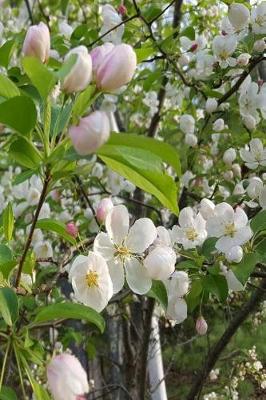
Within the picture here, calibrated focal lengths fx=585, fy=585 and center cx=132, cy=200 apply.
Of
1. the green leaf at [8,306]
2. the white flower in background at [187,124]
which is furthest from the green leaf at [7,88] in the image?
the white flower in background at [187,124]

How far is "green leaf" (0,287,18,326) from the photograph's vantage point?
0.72m

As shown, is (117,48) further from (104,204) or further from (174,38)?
(174,38)

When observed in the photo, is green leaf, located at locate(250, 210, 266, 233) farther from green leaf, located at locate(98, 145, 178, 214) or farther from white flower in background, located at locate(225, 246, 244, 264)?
green leaf, located at locate(98, 145, 178, 214)

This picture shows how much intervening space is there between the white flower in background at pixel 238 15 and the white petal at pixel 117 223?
75cm

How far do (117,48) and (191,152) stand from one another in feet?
4.25

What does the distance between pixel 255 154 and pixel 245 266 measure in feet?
1.96

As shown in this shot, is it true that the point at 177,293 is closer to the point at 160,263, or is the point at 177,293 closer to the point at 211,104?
the point at 160,263

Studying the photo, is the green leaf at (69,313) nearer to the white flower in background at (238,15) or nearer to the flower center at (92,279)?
the flower center at (92,279)

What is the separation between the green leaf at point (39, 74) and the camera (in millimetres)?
648

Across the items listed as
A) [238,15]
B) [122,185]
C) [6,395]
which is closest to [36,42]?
[6,395]

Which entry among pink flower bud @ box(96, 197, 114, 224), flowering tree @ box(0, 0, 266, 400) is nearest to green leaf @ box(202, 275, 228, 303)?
flowering tree @ box(0, 0, 266, 400)

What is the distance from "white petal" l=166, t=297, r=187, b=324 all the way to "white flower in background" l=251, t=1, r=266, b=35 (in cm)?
78

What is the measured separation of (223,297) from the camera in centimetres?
101

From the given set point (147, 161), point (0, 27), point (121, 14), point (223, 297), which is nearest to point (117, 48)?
point (147, 161)
